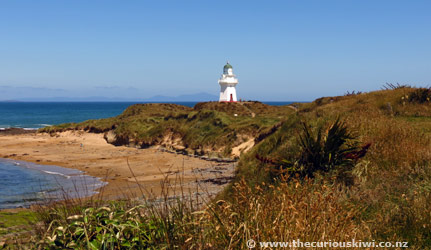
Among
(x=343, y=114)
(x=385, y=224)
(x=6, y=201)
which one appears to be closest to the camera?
(x=385, y=224)

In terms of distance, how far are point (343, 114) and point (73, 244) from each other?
33.0ft

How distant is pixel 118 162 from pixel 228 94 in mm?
41595

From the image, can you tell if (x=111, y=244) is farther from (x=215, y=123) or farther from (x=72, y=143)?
(x=72, y=143)

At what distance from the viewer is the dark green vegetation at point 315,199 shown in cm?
351

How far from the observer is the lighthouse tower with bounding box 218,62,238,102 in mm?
66562

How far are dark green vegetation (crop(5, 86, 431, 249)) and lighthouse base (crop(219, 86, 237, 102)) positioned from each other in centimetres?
5141

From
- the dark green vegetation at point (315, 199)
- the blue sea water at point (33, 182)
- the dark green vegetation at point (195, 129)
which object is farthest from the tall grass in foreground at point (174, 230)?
the dark green vegetation at point (195, 129)

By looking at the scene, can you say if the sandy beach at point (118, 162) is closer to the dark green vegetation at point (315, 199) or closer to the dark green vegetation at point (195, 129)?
the dark green vegetation at point (195, 129)

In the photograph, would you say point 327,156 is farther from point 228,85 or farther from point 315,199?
point 228,85

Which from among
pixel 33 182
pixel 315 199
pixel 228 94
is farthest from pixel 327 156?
pixel 228 94

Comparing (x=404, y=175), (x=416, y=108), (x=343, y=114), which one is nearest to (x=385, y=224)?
(x=404, y=175)

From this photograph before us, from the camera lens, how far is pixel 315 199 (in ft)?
17.3

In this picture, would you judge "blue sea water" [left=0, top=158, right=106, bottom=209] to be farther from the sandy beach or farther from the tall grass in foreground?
the tall grass in foreground

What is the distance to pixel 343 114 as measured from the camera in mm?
11586
